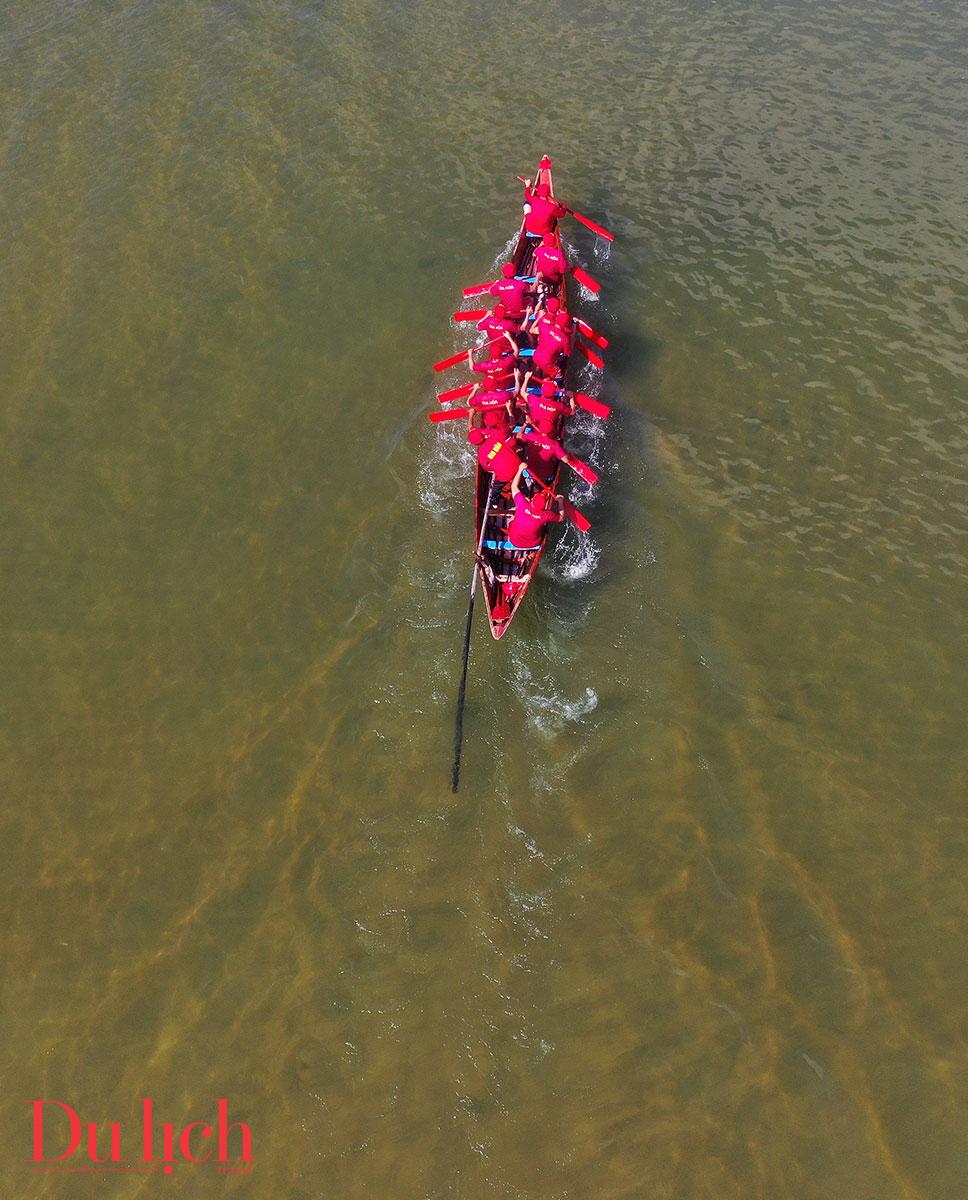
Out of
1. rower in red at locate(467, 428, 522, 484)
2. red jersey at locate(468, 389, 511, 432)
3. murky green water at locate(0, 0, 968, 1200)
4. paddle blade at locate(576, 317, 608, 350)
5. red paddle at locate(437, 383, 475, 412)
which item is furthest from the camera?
paddle blade at locate(576, 317, 608, 350)

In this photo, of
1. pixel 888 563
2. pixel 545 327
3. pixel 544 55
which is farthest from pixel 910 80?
pixel 888 563

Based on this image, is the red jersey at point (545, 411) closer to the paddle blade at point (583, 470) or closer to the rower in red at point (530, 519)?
the paddle blade at point (583, 470)

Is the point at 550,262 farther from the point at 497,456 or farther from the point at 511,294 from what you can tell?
the point at 497,456

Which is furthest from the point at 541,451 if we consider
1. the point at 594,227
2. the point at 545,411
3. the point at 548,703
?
the point at 594,227

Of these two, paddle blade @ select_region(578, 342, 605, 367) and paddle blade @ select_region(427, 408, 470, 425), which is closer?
paddle blade @ select_region(427, 408, 470, 425)

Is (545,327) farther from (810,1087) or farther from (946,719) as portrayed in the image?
(810,1087)

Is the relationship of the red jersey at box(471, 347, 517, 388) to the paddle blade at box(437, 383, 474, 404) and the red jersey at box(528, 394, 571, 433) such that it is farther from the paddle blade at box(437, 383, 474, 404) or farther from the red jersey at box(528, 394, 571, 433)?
the red jersey at box(528, 394, 571, 433)

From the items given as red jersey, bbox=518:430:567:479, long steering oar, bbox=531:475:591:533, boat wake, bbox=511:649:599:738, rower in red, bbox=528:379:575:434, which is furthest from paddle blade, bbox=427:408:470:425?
boat wake, bbox=511:649:599:738
